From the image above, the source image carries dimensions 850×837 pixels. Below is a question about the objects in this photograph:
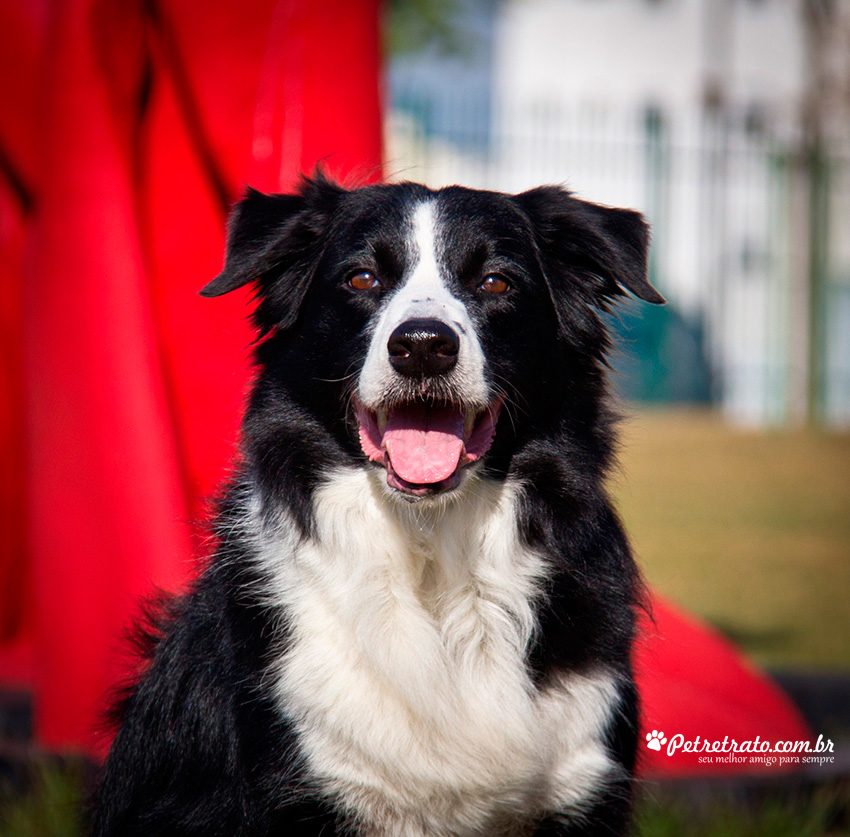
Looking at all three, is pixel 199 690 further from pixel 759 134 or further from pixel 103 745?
pixel 759 134

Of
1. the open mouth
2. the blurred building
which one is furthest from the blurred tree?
the open mouth

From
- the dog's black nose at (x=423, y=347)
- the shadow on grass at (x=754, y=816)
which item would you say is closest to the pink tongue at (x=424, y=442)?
the dog's black nose at (x=423, y=347)

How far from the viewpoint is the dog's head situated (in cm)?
232

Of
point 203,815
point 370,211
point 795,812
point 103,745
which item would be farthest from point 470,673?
point 795,812

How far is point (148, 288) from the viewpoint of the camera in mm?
3697

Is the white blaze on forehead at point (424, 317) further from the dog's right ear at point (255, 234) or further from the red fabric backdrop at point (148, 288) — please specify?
the red fabric backdrop at point (148, 288)

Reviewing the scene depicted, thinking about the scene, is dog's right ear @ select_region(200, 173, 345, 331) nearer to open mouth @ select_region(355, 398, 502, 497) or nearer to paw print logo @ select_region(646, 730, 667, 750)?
open mouth @ select_region(355, 398, 502, 497)

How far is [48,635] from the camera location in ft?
12.2

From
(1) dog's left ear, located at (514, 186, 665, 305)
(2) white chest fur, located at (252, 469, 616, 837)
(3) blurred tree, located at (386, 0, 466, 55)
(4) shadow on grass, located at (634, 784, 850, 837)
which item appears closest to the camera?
(2) white chest fur, located at (252, 469, 616, 837)

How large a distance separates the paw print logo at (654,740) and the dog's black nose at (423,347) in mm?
1715

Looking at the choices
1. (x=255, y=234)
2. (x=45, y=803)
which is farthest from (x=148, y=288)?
(x=45, y=803)

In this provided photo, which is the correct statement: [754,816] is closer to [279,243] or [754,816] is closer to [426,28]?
[279,243]

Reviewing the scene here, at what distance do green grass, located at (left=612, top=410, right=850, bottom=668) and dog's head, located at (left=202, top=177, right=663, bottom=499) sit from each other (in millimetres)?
372

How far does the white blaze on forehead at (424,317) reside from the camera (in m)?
2.30
